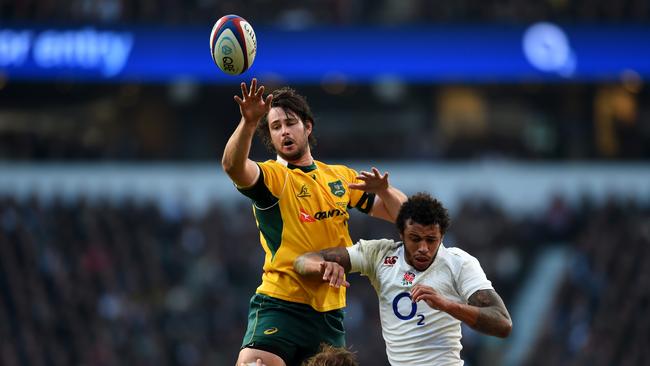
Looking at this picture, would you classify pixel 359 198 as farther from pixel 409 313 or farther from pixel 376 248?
pixel 409 313

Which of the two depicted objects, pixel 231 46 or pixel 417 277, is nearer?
pixel 417 277

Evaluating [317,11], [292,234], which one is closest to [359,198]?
[292,234]

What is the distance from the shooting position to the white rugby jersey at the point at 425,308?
7.23 m

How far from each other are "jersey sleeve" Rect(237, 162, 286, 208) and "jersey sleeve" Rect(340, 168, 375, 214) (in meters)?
0.69

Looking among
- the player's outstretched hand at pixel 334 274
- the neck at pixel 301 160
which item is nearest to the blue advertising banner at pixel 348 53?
the neck at pixel 301 160

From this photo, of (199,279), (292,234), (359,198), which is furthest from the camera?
(199,279)

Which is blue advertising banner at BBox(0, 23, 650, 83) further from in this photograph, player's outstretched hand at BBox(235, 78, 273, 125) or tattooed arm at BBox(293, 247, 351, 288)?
player's outstretched hand at BBox(235, 78, 273, 125)

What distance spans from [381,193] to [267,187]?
918 millimetres

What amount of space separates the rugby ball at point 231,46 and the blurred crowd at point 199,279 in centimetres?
1120

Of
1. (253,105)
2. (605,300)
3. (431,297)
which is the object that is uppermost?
(253,105)

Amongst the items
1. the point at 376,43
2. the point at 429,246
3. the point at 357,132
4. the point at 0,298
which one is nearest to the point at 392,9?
the point at 376,43

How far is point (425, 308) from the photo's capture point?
7.31 m

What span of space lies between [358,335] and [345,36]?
29.4 feet

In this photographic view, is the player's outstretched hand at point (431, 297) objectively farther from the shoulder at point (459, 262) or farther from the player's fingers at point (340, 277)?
Answer: the shoulder at point (459, 262)
